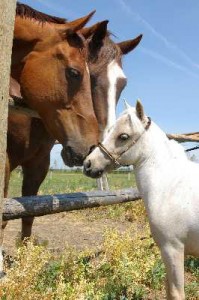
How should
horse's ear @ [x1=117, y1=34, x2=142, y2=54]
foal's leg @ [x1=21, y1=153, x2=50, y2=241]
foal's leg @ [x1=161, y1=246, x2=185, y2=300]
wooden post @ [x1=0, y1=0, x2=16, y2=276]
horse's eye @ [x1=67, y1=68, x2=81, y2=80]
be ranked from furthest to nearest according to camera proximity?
horse's ear @ [x1=117, y1=34, x2=142, y2=54] < foal's leg @ [x1=21, y1=153, x2=50, y2=241] < horse's eye @ [x1=67, y1=68, x2=81, y2=80] < foal's leg @ [x1=161, y1=246, x2=185, y2=300] < wooden post @ [x1=0, y1=0, x2=16, y2=276]

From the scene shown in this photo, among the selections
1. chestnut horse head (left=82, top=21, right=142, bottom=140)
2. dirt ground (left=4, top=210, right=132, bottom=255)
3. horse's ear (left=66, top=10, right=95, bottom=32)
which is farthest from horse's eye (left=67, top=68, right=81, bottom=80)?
dirt ground (left=4, top=210, right=132, bottom=255)

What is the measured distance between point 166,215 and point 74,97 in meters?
1.35

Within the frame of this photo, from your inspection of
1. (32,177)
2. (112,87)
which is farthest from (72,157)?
(32,177)

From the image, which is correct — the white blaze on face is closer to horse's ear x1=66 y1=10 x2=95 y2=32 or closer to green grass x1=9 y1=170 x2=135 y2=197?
horse's ear x1=66 y1=10 x2=95 y2=32

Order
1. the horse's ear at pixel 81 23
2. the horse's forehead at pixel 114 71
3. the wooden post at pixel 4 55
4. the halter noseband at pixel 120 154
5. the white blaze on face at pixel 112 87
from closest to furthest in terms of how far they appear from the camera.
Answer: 1. the wooden post at pixel 4 55
2. the halter noseband at pixel 120 154
3. the horse's ear at pixel 81 23
4. the white blaze on face at pixel 112 87
5. the horse's forehead at pixel 114 71

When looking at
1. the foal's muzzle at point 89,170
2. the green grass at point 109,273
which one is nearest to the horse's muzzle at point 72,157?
the foal's muzzle at point 89,170

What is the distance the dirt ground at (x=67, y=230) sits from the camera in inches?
251

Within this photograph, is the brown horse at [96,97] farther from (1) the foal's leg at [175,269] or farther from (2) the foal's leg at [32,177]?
(1) the foal's leg at [175,269]

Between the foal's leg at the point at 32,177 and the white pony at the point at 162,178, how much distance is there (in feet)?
5.27

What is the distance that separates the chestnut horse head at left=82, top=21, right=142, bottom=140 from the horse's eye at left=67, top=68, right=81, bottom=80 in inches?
21.3

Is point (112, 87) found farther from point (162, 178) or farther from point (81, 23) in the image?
point (162, 178)

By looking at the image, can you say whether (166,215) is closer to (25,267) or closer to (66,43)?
(25,267)

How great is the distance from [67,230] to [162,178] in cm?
495

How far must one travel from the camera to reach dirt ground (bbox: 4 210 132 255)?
20.9ft
